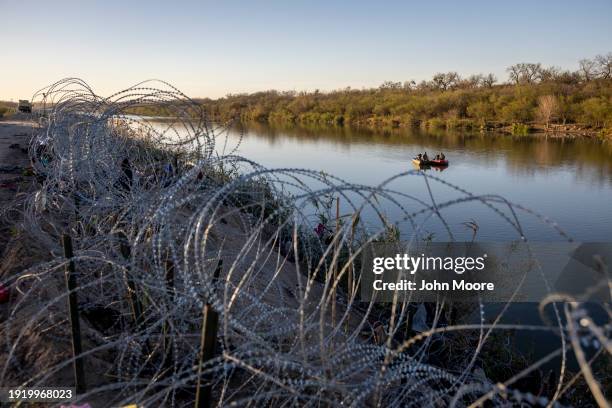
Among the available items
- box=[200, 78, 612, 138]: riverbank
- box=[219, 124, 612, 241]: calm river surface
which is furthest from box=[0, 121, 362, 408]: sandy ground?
box=[200, 78, 612, 138]: riverbank

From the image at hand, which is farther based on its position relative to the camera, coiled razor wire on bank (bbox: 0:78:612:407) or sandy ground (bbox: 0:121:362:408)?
sandy ground (bbox: 0:121:362:408)

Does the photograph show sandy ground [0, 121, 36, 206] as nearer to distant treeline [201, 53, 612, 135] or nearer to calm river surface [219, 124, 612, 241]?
calm river surface [219, 124, 612, 241]

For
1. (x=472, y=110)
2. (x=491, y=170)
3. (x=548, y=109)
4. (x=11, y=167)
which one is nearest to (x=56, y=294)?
(x=11, y=167)

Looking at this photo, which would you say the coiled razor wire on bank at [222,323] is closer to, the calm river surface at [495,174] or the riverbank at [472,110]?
the calm river surface at [495,174]

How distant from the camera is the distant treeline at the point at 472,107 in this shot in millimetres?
44500

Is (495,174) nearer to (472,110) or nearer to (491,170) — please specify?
(491,170)

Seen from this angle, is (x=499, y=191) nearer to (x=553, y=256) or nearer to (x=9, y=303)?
(x=553, y=256)

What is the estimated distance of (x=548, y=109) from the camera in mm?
44500

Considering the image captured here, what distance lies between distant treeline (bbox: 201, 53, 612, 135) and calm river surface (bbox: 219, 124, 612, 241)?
9128 millimetres

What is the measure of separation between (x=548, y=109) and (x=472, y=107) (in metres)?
9.62

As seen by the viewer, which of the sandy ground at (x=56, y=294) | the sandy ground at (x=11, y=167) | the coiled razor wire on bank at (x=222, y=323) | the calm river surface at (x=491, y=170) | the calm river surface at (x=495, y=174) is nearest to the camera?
the coiled razor wire on bank at (x=222, y=323)

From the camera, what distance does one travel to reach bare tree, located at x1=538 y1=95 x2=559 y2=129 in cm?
4434

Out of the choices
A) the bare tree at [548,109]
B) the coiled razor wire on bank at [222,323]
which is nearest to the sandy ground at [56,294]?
the coiled razor wire on bank at [222,323]

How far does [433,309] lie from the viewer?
6.01m
